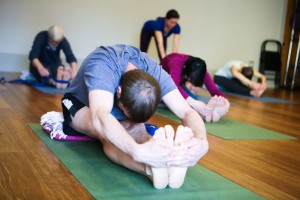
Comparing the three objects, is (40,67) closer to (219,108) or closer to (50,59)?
(50,59)

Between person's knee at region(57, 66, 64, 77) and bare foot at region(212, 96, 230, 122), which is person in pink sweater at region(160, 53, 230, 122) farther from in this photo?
person's knee at region(57, 66, 64, 77)

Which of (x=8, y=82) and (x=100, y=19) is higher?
(x=100, y=19)

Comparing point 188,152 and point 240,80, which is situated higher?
point 188,152

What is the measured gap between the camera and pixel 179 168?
1.28 m

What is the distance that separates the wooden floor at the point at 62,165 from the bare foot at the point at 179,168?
303 mm

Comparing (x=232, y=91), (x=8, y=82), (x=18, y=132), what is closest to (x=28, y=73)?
(x=8, y=82)

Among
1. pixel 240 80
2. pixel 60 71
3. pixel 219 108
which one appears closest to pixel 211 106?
pixel 219 108

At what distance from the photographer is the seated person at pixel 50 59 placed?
422 cm

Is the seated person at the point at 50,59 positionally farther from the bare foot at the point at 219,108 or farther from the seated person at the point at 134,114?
the seated person at the point at 134,114

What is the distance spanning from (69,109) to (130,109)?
0.56 meters

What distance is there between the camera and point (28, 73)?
14.7 feet

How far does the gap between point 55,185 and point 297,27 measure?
688 centimetres

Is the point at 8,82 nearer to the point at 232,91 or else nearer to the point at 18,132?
the point at 18,132

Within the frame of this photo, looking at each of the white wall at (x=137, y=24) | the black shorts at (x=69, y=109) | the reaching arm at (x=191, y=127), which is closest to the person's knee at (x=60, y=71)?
the white wall at (x=137, y=24)
